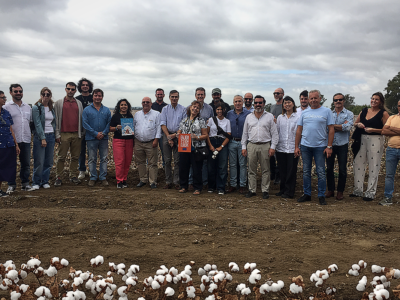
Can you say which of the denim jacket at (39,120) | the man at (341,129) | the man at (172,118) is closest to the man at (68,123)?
the denim jacket at (39,120)

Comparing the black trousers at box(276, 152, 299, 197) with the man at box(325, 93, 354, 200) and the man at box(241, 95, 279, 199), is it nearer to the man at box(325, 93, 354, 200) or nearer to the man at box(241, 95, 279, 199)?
the man at box(241, 95, 279, 199)

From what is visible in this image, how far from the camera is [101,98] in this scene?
25.6 ft

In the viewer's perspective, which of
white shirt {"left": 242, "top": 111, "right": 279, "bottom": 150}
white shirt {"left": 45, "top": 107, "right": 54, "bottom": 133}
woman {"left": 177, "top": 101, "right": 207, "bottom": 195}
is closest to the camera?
white shirt {"left": 242, "top": 111, "right": 279, "bottom": 150}

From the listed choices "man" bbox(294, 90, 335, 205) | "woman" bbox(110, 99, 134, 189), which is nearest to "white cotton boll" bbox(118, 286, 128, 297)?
"man" bbox(294, 90, 335, 205)

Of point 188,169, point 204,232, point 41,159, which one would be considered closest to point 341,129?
point 188,169

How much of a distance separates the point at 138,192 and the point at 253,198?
2496 millimetres

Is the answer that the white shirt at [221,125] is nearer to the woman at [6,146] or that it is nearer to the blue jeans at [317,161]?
the blue jeans at [317,161]

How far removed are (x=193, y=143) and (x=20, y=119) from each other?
365 cm

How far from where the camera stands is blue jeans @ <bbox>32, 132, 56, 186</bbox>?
7379 millimetres

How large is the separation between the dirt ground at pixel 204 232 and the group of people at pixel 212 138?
0.56m

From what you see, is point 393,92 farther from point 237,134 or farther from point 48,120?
point 48,120

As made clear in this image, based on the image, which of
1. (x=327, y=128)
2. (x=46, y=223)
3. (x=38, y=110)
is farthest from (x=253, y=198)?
(x=38, y=110)

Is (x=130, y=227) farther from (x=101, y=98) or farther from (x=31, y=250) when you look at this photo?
(x=101, y=98)

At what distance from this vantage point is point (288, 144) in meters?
6.91
